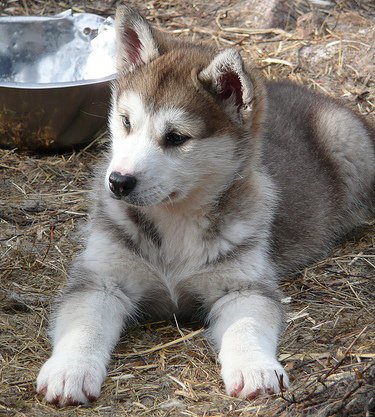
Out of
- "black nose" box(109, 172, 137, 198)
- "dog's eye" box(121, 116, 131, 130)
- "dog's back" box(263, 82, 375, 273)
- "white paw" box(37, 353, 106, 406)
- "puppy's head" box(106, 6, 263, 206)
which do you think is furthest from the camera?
"dog's back" box(263, 82, 375, 273)

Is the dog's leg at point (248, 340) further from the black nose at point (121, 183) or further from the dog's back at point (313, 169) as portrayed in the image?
the black nose at point (121, 183)

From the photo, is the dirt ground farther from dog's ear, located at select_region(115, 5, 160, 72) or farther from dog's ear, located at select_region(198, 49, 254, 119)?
dog's ear, located at select_region(115, 5, 160, 72)

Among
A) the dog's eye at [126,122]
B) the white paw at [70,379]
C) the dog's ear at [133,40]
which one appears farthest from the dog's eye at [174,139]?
the white paw at [70,379]

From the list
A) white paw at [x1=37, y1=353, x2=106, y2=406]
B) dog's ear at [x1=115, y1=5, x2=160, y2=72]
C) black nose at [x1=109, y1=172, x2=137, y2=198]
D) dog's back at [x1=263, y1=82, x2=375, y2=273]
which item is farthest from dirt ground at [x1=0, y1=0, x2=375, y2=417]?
dog's ear at [x1=115, y1=5, x2=160, y2=72]

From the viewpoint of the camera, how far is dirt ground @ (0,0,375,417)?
A: 432 centimetres

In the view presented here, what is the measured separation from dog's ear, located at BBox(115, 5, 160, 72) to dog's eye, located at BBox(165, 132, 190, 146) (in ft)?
2.01

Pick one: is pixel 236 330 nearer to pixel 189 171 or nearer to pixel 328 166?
pixel 189 171

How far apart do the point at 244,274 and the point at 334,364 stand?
79 centimetres

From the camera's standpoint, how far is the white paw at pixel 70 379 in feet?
14.1

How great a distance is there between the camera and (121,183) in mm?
4574

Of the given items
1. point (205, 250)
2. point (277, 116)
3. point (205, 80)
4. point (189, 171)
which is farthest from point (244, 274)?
point (277, 116)

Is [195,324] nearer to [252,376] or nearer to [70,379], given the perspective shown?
[252,376]

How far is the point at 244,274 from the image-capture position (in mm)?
5105

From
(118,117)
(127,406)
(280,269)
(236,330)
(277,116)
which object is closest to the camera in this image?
(127,406)
